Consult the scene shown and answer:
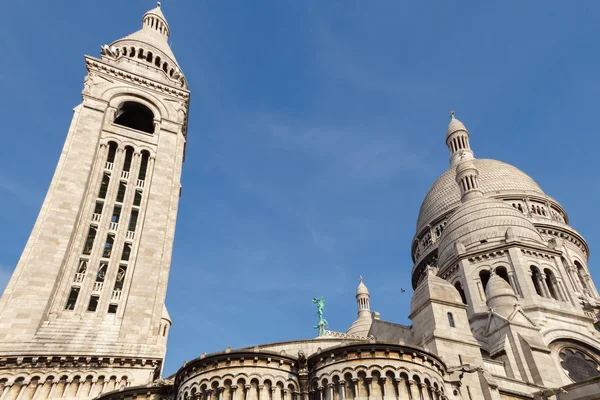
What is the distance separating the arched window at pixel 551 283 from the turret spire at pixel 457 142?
2355 cm

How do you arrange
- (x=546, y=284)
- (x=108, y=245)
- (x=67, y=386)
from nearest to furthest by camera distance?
(x=67, y=386), (x=108, y=245), (x=546, y=284)

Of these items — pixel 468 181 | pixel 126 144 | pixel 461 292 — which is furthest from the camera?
pixel 468 181

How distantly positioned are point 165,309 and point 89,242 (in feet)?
38.1

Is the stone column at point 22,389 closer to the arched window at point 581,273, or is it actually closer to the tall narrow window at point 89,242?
the tall narrow window at point 89,242

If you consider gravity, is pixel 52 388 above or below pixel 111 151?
below

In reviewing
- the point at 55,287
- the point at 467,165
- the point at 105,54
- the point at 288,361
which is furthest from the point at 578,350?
the point at 105,54

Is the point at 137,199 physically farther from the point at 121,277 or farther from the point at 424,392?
the point at 424,392

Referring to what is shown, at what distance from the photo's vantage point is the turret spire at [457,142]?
204 feet

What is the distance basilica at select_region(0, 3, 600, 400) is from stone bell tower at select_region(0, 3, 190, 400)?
0.30 feet

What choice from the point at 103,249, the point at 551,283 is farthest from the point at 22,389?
the point at 551,283

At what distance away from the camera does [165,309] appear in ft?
140

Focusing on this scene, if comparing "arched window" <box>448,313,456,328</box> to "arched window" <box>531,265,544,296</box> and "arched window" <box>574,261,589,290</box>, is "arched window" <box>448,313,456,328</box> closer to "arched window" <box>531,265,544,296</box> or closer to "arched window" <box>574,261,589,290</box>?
"arched window" <box>531,265,544,296</box>

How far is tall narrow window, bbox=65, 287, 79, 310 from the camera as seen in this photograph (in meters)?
30.5

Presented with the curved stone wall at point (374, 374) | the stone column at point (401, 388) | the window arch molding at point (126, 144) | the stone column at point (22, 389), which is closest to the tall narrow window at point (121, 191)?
the window arch molding at point (126, 144)
